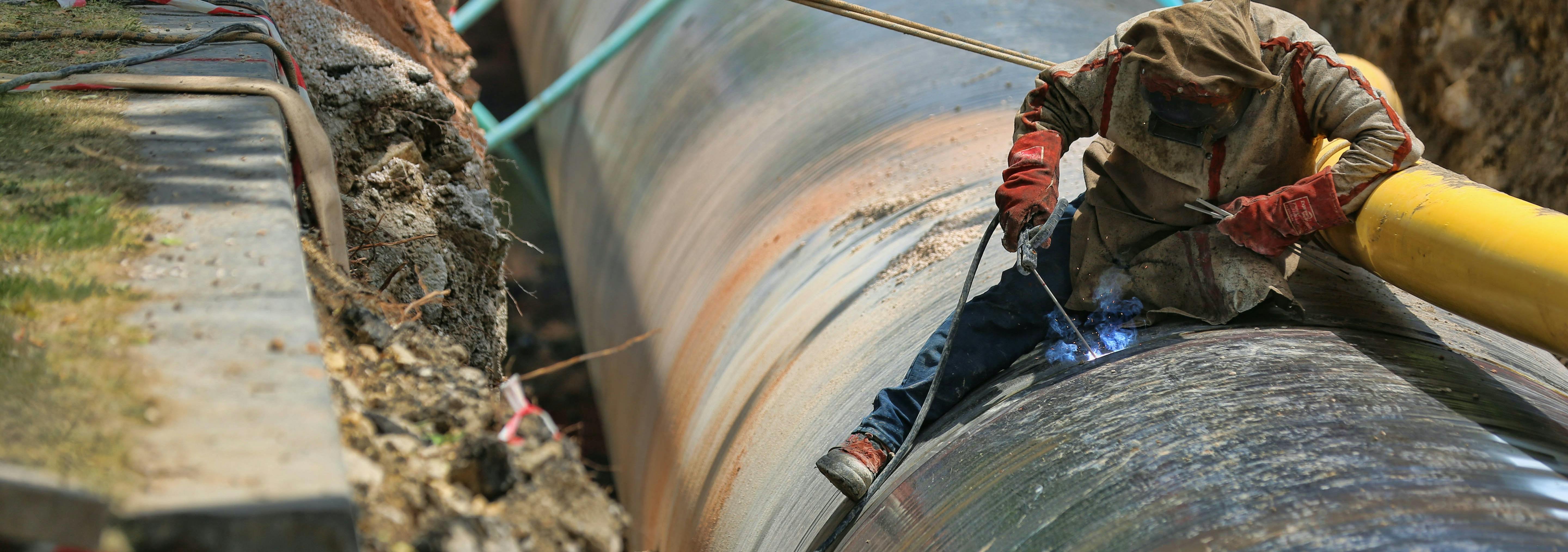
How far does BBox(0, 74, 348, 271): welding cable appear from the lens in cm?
183

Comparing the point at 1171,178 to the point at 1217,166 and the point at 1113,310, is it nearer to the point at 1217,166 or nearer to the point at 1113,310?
the point at 1217,166

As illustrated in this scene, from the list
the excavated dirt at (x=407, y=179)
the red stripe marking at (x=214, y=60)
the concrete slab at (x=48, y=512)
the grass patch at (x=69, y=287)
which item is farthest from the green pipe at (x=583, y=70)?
the concrete slab at (x=48, y=512)

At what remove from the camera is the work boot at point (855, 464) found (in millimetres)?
2018

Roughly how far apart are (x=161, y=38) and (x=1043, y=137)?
1.86 m

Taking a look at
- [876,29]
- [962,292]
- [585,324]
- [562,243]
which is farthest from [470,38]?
[962,292]

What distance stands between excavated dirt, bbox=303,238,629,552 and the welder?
0.83 m

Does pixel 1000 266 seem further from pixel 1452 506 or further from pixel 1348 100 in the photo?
pixel 1452 506

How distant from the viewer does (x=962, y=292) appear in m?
2.12

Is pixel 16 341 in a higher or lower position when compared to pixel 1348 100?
lower

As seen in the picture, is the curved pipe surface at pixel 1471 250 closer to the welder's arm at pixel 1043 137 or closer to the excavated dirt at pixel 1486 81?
the welder's arm at pixel 1043 137

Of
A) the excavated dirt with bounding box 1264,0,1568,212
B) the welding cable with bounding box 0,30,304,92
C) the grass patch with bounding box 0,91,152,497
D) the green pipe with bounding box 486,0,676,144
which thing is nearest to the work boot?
the grass patch with bounding box 0,91,152,497

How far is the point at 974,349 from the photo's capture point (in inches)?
84.1

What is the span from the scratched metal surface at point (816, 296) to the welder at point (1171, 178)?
0.13 metres

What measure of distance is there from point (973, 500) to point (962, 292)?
1.71 feet
